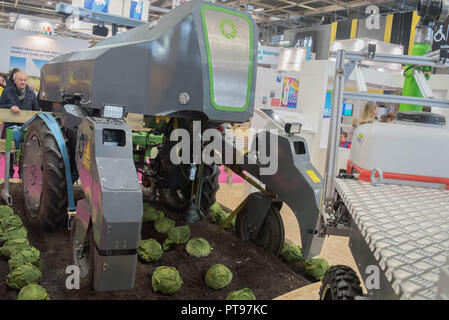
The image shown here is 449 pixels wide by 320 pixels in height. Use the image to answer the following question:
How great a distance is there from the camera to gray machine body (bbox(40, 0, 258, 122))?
332 cm

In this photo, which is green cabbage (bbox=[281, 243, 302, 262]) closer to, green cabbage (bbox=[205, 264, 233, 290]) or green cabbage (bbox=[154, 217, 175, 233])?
green cabbage (bbox=[205, 264, 233, 290])

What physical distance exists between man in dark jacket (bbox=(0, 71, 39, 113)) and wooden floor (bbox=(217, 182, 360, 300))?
10.4 feet

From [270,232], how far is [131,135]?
169 cm

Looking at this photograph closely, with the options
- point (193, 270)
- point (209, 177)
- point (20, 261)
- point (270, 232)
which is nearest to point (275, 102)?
point (209, 177)

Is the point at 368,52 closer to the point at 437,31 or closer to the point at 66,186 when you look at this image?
the point at 66,186

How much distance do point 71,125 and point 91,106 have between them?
0.79 feet

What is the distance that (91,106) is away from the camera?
343 cm

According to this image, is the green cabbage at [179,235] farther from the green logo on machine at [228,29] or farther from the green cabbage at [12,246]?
the green logo on machine at [228,29]

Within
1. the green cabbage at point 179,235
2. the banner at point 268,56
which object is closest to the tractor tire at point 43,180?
the green cabbage at point 179,235

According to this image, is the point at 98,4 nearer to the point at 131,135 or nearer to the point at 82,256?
the point at 131,135

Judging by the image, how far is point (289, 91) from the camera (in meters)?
10.5

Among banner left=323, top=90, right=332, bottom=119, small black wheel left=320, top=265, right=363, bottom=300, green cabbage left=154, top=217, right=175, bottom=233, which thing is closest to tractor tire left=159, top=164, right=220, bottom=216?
green cabbage left=154, top=217, right=175, bottom=233
